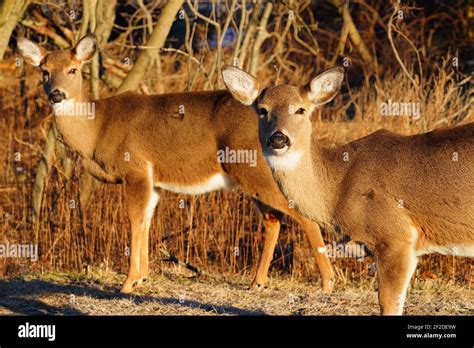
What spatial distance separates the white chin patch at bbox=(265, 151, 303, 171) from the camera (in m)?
7.52

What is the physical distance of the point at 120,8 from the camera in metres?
17.6

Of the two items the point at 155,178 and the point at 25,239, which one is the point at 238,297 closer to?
the point at 155,178

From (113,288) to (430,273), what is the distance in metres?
3.82

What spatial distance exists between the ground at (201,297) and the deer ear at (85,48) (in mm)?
2567

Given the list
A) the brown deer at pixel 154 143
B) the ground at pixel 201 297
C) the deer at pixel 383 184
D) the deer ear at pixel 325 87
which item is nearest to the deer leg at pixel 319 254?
the brown deer at pixel 154 143

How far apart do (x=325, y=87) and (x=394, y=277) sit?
1.76 metres

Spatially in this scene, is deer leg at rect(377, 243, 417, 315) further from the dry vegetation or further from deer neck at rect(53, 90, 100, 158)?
deer neck at rect(53, 90, 100, 158)

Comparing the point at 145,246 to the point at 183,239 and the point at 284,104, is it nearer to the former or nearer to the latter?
the point at 183,239

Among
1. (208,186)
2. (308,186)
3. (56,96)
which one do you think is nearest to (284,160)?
(308,186)

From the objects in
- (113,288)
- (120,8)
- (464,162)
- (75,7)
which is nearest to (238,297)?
(113,288)

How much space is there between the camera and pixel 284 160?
24.8 ft

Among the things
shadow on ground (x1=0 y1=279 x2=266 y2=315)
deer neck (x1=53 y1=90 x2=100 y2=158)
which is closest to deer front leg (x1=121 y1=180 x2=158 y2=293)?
shadow on ground (x1=0 y1=279 x2=266 y2=315)

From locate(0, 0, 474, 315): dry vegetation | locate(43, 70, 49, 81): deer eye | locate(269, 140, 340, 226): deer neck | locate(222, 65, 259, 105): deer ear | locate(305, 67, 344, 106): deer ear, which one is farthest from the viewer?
locate(43, 70, 49, 81): deer eye

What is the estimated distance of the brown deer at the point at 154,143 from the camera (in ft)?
34.0
